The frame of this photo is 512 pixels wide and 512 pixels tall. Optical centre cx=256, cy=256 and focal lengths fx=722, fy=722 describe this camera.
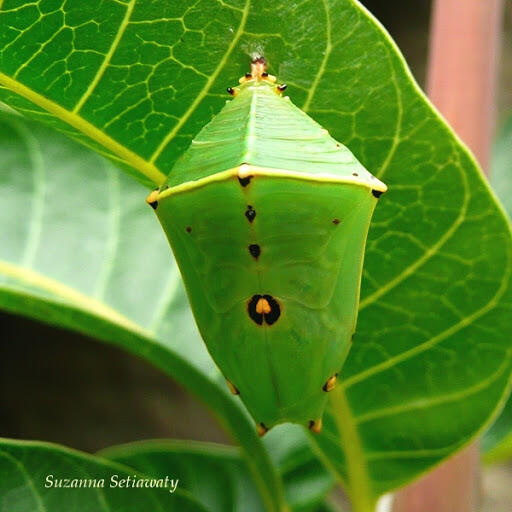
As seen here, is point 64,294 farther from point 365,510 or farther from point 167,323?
point 365,510

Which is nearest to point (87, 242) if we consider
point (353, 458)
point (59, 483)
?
point (59, 483)

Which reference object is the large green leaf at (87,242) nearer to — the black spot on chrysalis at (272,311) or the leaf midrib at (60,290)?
the leaf midrib at (60,290)

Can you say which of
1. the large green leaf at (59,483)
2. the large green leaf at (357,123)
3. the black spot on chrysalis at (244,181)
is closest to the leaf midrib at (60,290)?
the large green leaf at (59,483)

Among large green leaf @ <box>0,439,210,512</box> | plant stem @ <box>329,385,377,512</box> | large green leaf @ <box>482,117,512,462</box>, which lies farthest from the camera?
large green leaf @ <box>482,117,512,462</box>

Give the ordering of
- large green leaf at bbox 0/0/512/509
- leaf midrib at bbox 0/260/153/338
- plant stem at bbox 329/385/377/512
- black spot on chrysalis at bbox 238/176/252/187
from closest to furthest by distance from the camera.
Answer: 1. black spot on chrysalis at bbox 238/176/252/187
2. large green leaf at bbox 0/0/512/509
3. plant stem at bbox 329/385/377/512
4. leaf midrib at bbox 0/260/153/338

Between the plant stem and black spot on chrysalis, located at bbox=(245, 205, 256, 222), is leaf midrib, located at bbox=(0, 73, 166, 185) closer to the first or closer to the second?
black spot on chrysalis, located at bbox=(245, 205, 256, 222)

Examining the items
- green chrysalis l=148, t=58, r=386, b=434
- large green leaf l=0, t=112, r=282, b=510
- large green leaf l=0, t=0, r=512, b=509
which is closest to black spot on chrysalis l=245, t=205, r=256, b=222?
green chrysalis l=148, t=58, r=386, b=434

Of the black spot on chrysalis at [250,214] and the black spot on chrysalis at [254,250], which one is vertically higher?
the black spot on chrysalis at [250,214]
